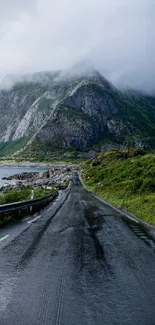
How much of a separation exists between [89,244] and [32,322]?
6.66m

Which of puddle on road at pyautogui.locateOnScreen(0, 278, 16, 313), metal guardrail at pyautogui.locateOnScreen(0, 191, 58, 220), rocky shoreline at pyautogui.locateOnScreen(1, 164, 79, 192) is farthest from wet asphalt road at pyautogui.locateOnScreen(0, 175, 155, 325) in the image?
rocky shoreline at pyautogui.locateOnScreen(1, 164, 79, 192)

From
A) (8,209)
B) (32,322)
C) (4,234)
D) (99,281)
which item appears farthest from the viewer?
(8,209)

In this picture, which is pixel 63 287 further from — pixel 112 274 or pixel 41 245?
pixel 41 245

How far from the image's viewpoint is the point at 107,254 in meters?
10.5

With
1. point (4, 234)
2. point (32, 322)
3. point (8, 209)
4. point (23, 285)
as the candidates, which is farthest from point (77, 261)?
point (8, 209)

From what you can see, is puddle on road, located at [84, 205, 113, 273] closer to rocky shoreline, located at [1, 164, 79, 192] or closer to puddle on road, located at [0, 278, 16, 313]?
puddle on road, located at [0, 278, 16, 313]

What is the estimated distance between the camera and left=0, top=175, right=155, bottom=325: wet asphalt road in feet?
19.0

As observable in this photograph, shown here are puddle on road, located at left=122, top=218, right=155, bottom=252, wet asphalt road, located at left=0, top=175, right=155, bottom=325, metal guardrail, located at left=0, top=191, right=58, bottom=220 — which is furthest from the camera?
metal guardrail, located at left=0, top=191, right=58, bottom=220

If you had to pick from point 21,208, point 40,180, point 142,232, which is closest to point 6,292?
point 142,232

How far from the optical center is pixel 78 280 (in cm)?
782

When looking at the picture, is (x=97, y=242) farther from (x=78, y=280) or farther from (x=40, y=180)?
(x=40, y=180)

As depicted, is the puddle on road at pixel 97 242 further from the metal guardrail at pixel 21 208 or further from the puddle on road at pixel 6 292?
the metal guardrail at pixel 21 208

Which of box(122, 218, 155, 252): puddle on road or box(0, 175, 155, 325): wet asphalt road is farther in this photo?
box(122, 218, 155, 252): puddle on road

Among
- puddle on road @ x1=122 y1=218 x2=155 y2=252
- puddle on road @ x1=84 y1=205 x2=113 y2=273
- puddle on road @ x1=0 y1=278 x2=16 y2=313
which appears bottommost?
puddle on road @ x1=122 y1=218 x2=155 y2=252
